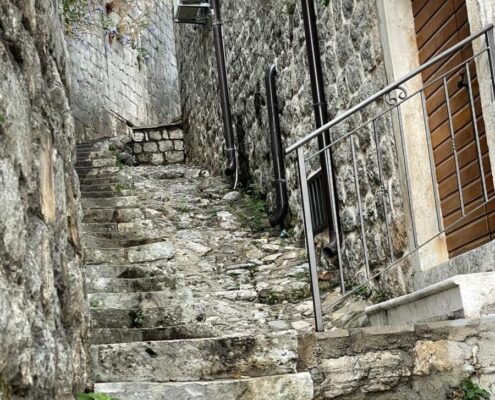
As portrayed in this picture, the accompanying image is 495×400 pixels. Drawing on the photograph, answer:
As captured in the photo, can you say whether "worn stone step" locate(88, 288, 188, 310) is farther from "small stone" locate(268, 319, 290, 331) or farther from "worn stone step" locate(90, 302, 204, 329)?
"small stone" locate(268, 319, 290, 331)

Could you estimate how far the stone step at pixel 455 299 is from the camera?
9.87ft

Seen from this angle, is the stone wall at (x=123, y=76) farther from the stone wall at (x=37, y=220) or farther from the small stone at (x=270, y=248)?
the stone wall at (x=37, y=220)

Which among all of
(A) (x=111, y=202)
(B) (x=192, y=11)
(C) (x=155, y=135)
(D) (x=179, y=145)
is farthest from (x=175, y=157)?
(A) (x=111, y=202)

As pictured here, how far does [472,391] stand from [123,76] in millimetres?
11770

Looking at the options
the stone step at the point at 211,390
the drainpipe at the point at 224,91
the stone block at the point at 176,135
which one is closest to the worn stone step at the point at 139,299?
the stone step at the point at 211,390

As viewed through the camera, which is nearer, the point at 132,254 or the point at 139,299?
the point at 139,299

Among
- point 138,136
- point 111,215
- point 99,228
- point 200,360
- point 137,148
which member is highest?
point 138,136

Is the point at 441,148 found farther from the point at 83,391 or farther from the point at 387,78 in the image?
the point at 83,391

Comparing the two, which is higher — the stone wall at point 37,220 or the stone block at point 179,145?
the stone block at point 179,145

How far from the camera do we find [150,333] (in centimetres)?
362

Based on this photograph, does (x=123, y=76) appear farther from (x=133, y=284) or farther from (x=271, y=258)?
(x=133, y=284)

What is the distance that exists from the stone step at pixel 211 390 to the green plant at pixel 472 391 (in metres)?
0.63

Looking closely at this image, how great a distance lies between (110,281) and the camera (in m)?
4.45

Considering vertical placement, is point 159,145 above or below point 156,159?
above
